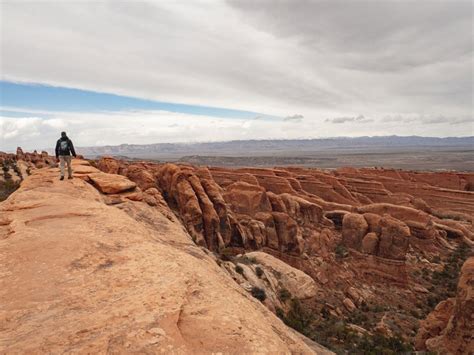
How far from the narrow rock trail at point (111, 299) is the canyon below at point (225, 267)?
0.03 metres

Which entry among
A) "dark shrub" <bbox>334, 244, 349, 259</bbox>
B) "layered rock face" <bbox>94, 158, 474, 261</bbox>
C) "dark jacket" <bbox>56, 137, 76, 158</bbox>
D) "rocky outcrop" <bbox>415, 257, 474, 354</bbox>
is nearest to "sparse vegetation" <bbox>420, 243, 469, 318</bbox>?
"layered rock face" <bbox>94, 158, 474, 261</bbox>

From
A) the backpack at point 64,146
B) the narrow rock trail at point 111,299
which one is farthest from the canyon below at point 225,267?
the backpack at point 64,146

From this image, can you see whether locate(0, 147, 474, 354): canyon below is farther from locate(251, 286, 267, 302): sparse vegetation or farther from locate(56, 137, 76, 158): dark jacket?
locate(56, 137, 76, 158): dark jacket

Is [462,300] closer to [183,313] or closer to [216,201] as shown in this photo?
[183,313]

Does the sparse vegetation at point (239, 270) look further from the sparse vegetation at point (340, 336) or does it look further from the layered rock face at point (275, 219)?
the layered rock face at point (275, 219)

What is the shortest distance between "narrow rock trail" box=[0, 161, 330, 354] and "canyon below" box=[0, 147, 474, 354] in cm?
3

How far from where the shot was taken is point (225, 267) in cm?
2022

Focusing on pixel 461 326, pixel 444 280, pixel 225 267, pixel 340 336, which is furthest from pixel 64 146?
pixel 444 280

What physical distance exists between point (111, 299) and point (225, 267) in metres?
14.9

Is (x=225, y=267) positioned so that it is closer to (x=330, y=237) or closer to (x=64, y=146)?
(x=64, y=146)

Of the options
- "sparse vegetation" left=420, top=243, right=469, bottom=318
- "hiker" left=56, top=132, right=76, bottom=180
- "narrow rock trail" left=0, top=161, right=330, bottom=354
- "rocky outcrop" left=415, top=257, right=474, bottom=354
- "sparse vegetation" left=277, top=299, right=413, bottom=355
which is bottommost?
"sparse vegetation" left=420, top=243, right=469, bottom=318

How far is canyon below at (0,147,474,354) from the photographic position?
516cm

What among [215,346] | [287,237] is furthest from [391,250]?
[215,346]

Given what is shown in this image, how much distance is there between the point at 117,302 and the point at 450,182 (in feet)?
270
